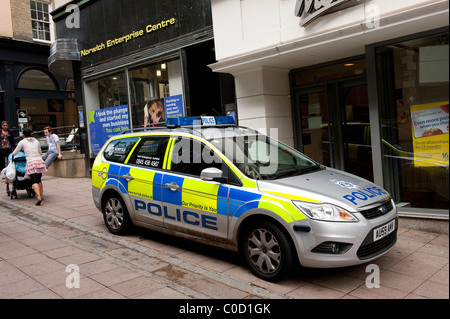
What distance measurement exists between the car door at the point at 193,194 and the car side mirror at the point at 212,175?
0.28ft

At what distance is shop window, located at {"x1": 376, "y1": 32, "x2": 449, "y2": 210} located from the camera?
6094 mm

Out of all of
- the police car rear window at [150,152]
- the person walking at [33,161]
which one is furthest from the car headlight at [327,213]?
the person walking at [33,161]

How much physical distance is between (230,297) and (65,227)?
4151 millimetres

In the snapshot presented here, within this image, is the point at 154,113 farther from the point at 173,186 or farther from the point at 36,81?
the point at 36,81

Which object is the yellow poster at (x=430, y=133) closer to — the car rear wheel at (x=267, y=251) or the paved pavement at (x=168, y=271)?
the paved pavement at (x=168, y=271)

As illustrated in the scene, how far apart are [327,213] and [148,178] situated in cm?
267

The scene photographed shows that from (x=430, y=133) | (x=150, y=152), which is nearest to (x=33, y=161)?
(x=150, y=152)

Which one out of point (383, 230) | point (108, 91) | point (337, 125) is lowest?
point (383, 230)

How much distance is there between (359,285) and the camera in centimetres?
416

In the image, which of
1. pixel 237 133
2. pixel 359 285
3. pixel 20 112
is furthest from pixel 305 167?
pixel 20 112

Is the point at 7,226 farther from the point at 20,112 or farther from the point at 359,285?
the point at 20,112

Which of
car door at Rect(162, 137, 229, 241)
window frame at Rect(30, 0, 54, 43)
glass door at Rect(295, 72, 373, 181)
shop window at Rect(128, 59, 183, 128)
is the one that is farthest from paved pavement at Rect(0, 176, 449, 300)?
window frame at Rect(30, 0, 54, 43)

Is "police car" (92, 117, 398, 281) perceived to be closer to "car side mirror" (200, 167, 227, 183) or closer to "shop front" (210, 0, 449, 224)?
"car side mirror" (200, 167, 227, 183)

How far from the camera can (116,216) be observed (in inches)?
244
